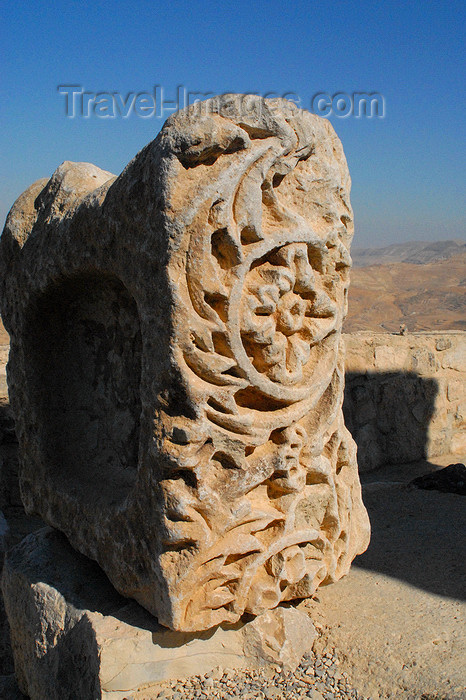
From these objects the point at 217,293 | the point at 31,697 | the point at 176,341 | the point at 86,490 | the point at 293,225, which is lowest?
the point at 31,697

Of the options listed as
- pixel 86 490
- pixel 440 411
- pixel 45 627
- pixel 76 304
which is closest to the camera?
pixel 45 627

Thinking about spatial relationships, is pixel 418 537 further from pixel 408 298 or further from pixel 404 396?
pixel 408 298

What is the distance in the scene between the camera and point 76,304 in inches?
90.7

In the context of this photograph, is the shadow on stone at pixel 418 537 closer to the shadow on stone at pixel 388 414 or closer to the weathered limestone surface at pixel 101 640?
the weathered limestone surface at pixel 101 640

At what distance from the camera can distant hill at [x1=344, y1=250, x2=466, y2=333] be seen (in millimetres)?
12992

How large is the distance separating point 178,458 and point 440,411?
3.44 meters

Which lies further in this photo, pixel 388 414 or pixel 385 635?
pixel 388 414

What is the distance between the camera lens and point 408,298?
52.0ft

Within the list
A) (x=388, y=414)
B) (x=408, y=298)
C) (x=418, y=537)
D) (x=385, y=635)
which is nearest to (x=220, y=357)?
(x=385, y=635)

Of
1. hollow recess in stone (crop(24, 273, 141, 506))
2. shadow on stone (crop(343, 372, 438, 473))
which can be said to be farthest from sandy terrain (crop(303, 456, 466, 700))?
shadow on stone (crop(343, 372, 438, 473))

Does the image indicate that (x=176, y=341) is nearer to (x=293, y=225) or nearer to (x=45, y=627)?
(x=293, y=225)

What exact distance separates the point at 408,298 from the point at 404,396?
1182cm

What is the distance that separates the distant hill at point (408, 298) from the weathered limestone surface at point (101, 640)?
923cm

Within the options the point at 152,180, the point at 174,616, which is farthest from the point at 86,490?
the point at 152,180
